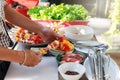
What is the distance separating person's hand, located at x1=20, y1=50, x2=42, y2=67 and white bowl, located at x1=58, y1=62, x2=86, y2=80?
122mm

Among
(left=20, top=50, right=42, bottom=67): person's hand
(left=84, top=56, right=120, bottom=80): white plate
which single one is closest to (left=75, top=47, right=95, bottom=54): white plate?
(left=84, top=56, right=120, bottom=80): white plate

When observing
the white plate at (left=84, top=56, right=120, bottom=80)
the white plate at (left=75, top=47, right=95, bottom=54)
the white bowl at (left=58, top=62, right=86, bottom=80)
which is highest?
the white plate at (left=75, top=47, right=95, bottom=54)

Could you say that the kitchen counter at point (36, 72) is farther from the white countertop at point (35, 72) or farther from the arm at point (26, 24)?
the arm at point (26, 24)

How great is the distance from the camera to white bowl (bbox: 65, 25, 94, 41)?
1.32 meters

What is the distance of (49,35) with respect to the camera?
4.28 feet

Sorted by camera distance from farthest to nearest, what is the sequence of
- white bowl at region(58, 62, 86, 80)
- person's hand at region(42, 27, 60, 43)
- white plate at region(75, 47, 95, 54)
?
person's hand at region(42, 27, 60, 43) < white plate at region(75, 47, 95, 54) < white bowl at region(58, 62, 86, 80)

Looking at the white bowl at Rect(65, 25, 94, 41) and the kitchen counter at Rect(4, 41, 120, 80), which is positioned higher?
the white bowl at Rect(65, 25, 94, 41)

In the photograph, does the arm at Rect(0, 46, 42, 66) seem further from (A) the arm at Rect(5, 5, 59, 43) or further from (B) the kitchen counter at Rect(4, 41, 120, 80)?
(A) the arm at Rect(5, 5, 59, 43)

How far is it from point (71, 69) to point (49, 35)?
0.33 m

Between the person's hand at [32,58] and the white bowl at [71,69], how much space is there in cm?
12

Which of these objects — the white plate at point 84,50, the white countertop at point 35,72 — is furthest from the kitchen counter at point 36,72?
the white plate at point 84,50

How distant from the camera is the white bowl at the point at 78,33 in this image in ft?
4.33

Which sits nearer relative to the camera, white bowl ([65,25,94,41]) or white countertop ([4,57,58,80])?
white countertop ([4,57,58,80])

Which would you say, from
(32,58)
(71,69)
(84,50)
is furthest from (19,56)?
(84,50)
